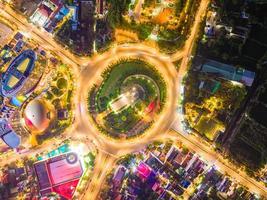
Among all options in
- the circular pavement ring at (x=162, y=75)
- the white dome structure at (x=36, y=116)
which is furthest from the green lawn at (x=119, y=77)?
the white dome structure at (x=36, y=116)

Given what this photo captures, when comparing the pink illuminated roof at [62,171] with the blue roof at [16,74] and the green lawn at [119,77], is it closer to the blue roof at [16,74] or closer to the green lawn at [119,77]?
the green lawn at [119,77]

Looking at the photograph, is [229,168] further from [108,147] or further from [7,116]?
[7,116]

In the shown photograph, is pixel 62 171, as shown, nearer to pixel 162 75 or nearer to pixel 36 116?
pixel 36 116

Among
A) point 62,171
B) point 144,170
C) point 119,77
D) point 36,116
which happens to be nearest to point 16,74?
point 36,116

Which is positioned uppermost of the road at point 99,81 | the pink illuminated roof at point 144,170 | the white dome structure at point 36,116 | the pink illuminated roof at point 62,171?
the road at point 99,81

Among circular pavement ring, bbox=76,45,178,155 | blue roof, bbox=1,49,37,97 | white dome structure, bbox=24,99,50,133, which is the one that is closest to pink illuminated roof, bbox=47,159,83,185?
circular pavement ring, bbox=76,45,178,155

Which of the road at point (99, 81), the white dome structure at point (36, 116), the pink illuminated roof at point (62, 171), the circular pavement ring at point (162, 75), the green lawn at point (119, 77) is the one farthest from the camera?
the green lawn at point (119, 77)
